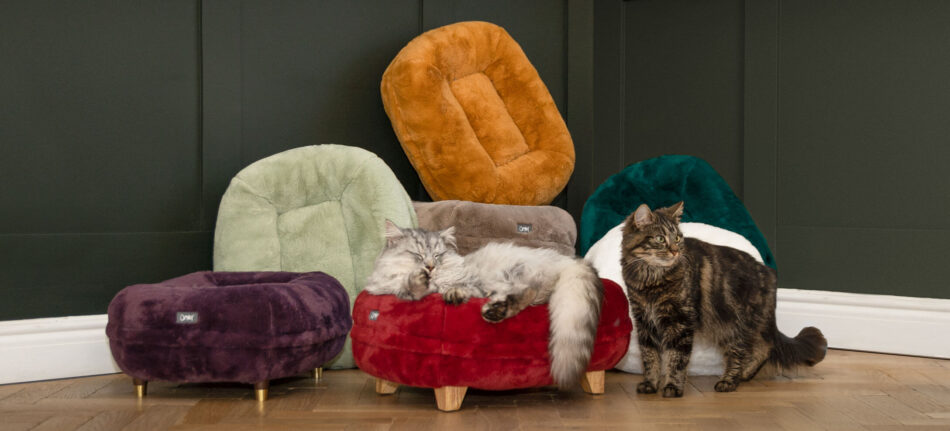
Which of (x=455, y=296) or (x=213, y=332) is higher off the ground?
(x=455, y=296)

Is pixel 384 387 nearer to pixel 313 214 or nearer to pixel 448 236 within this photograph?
pixel 448 236

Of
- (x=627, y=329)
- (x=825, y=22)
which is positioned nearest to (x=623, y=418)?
(x=627, y=329)

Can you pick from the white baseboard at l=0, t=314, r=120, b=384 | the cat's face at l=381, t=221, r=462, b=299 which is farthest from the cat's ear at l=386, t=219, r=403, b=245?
the white baseboard at l=0, t=314, r=120, b=384

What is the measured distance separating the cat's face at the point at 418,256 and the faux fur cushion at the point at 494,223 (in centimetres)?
65

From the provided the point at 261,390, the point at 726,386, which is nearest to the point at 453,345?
the point at 261,390

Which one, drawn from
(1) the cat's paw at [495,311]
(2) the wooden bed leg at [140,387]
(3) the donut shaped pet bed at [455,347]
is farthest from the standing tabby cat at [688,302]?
(2) the wooden bed leg at [140,387]

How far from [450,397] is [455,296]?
36 centimetres

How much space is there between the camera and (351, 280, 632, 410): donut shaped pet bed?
2533mm

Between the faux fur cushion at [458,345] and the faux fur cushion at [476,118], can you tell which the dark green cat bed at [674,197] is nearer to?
the faux fur cushion at [476,118]

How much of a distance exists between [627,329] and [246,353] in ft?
4.69

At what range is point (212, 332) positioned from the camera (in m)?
2.67

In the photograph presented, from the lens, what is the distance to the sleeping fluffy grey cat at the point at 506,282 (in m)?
2.47

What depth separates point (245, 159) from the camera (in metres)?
3.73

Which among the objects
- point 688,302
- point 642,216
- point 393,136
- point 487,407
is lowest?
point 487,407
